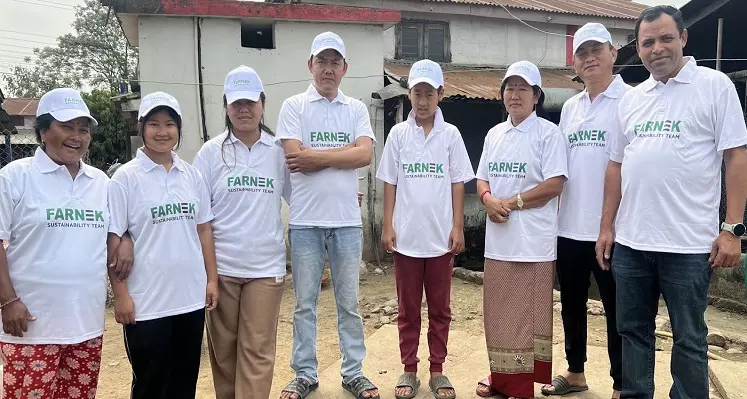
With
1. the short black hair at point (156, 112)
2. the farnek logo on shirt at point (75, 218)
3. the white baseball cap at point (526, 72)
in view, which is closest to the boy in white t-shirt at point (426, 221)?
the white baseball cap at point (526, 72)

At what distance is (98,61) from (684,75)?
29.2 metres

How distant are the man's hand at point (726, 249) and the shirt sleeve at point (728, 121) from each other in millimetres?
384

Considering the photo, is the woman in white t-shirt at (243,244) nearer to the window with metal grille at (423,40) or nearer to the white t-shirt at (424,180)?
the white t-shirt at (424,180)

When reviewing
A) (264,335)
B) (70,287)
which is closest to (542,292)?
(264,335)

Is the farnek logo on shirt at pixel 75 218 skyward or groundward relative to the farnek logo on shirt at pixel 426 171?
groundward

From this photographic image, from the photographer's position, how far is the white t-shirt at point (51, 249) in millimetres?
2244

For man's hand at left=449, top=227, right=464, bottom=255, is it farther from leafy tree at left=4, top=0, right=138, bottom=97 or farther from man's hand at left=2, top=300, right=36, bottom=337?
leafy tree at left=4, top=0, right=138, bottom=97

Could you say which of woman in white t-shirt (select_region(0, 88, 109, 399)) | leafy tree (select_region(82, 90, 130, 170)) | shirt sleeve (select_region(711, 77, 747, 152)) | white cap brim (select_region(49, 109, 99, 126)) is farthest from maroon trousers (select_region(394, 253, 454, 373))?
leafy tree (select_region(82, 90, 130, 170))

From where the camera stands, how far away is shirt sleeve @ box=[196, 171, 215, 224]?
2.63m

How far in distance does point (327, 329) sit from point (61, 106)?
12.7 feet

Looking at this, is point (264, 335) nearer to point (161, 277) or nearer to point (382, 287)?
point (161, 277)

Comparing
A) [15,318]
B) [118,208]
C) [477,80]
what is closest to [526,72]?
[118,208]

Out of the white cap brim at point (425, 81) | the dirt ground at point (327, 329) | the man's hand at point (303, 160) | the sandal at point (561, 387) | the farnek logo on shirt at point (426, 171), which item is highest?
the white cap brim at point (425, 81)

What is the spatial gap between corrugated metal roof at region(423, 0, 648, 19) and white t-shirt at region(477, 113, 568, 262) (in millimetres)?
8380
